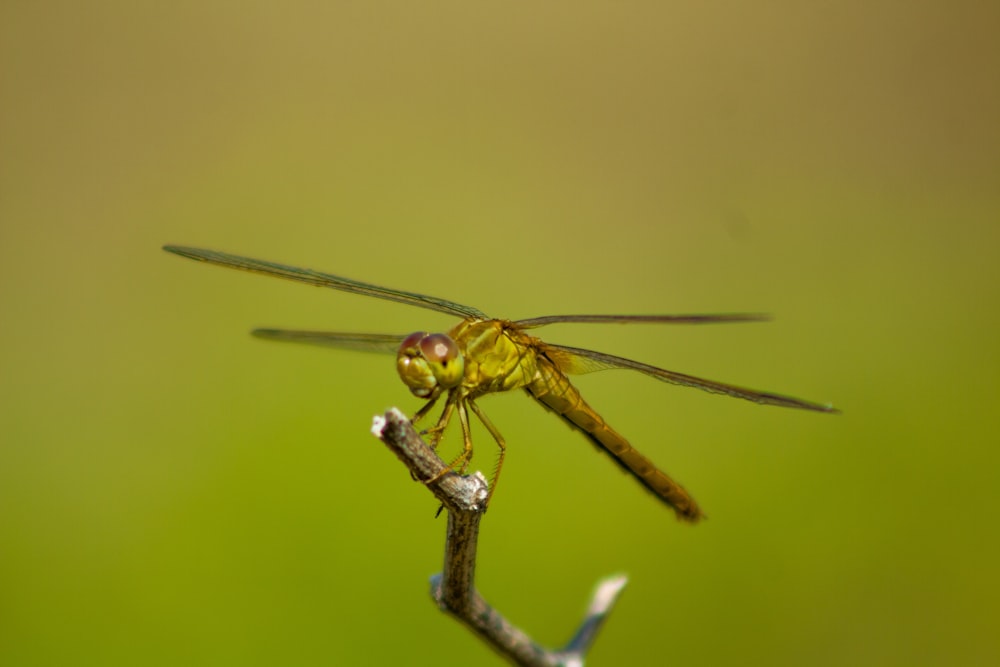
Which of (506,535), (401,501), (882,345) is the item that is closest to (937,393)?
(882,345)

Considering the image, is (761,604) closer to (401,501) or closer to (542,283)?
(401,501)

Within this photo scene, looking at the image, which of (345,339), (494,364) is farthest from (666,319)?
(345,339)

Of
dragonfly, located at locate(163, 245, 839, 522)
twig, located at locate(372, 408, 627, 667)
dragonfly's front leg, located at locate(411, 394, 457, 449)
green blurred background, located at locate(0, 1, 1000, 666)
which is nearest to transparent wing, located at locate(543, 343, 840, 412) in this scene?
dragonfly, located at locate(163, 245, 839, 522)

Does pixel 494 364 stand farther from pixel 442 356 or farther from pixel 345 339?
pixel 345 339

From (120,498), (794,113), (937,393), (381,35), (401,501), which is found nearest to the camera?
(401,501)

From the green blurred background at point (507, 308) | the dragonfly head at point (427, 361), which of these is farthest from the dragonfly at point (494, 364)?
the green blurred background at point (507, 308)

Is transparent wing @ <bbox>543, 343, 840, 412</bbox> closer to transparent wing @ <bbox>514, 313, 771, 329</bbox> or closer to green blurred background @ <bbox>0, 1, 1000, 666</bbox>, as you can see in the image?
transparent wing @ <bbox>514, 313, 771, 329</bbox>

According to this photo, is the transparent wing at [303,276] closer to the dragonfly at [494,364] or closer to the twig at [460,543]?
the dragonfly at [494,364]
